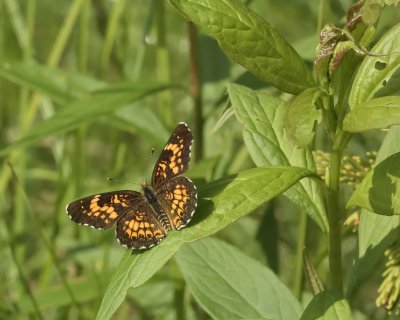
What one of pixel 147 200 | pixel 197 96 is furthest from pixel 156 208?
pixel 197 96

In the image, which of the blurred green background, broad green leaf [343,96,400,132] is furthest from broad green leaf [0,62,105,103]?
broad green leaf [343,96,400,132]

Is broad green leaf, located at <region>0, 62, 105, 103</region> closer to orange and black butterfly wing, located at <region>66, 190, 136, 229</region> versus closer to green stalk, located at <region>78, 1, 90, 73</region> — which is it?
green stalk, located at <region>78, 1, 90, 73</region>

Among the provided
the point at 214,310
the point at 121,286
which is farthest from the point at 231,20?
the point at 214,310

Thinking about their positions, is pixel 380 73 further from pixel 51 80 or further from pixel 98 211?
pixel 51 80

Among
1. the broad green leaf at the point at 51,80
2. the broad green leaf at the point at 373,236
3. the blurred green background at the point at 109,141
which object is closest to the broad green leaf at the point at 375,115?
the broad green leaf at the point at 373,236

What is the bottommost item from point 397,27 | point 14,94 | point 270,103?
point 14,94

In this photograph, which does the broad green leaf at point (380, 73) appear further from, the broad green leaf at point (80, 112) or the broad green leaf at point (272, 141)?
the broad green leaf at point (80, 112)

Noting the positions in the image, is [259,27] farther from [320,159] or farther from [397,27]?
[320,159]

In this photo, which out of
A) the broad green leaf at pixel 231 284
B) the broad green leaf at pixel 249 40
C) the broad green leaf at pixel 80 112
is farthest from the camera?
the broad green leaf at pixel 80 112
